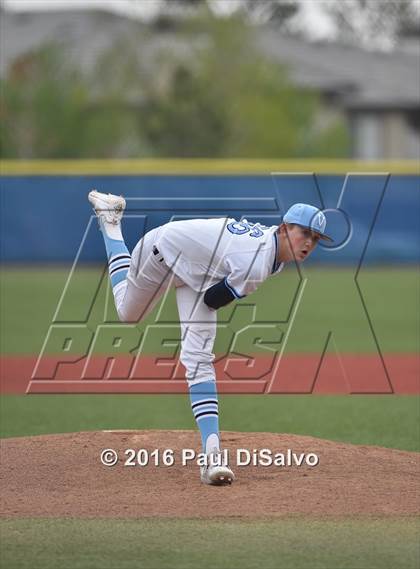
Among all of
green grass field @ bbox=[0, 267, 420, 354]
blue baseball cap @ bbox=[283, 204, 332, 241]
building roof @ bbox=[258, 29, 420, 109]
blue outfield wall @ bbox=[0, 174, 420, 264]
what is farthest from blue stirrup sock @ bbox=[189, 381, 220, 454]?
building roof @ bbox=[258, 29, 420, 109]

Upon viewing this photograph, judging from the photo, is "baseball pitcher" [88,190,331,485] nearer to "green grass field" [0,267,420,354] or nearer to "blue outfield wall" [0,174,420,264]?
"green grass field" [0,267,420,354]

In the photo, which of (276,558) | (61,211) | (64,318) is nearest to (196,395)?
(276,558)

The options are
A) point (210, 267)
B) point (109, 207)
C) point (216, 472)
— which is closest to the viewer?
point (216, 472)

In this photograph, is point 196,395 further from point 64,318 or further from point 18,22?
point 18,22

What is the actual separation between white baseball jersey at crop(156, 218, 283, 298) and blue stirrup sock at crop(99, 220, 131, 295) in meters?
0.56

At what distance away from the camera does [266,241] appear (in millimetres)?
5902

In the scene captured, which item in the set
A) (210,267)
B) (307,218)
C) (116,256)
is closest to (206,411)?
(210,267)

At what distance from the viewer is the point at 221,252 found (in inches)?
235

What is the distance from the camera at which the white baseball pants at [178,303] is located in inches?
240

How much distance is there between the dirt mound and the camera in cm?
554

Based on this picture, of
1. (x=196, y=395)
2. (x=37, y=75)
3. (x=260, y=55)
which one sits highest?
(x=260, y=55)

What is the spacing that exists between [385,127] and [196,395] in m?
39.7

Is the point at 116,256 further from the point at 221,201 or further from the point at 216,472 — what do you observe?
the point at 221,201

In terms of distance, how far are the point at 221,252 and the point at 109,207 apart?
1245mm
